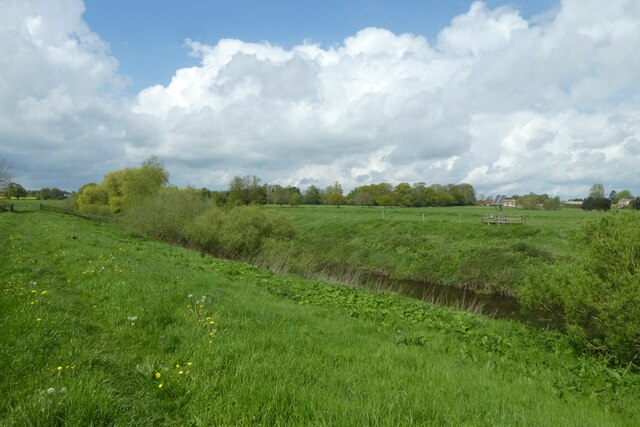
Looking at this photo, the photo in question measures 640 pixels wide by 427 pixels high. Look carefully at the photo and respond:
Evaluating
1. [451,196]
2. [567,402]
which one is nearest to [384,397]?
Answer: [567,402]

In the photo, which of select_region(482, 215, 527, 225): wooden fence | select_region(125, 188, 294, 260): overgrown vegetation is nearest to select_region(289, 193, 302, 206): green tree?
select_region(482, 215, 527, 225): wooden fence

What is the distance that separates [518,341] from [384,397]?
21.3 ft

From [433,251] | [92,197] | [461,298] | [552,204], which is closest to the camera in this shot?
[461,298]

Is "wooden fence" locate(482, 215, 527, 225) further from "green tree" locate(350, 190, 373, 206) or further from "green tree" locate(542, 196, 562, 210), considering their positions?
"green tree" locate(350, 190, 373, 206)

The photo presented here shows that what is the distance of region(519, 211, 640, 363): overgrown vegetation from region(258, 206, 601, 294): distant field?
10.2 meters

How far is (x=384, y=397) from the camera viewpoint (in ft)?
13.8

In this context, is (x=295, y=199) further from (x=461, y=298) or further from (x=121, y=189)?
(x=461, y=298)

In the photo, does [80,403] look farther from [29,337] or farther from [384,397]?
[384,397]

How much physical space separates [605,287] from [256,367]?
24.9 feet

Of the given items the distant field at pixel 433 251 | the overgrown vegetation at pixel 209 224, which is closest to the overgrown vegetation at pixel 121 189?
the overgrown vegetation at pixel 209 224

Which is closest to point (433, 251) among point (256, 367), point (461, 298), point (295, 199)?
point (461, 298)

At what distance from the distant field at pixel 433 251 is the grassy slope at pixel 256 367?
13.7 meters

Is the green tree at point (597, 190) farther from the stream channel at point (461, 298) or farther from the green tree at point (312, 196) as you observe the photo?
the stream channel at point (461, 298)

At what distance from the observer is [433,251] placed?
1307 inches
